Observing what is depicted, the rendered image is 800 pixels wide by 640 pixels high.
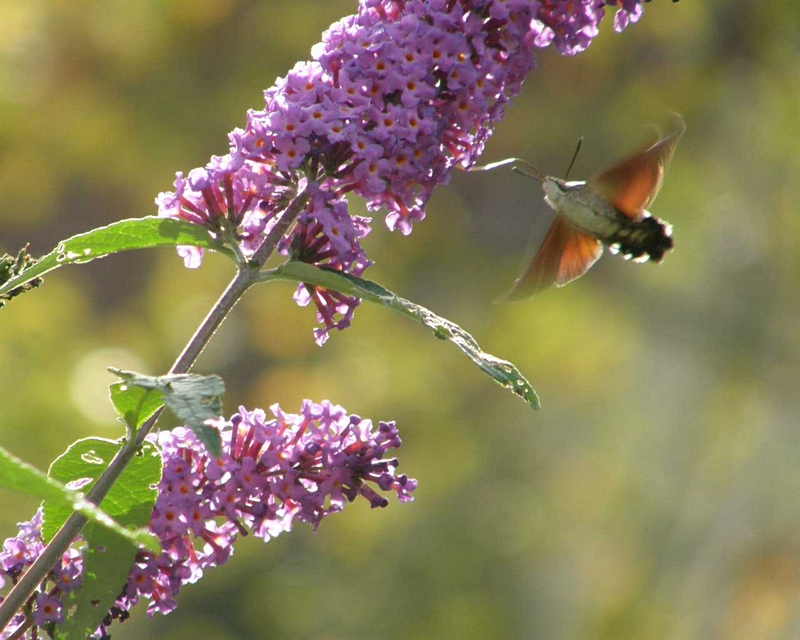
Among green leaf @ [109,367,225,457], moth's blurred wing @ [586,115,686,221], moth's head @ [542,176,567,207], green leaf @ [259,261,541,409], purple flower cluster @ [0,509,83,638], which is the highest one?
moth's blurred wing @ [586,115,686,221]

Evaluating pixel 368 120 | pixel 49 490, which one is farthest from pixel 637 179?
pixel 49 490

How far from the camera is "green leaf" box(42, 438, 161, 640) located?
961 millimetres

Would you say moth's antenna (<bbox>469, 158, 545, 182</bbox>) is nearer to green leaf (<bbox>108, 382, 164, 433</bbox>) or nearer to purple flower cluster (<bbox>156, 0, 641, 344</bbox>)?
purple flower cluster (<bbox>156, 0, 641, 344</bbox>)

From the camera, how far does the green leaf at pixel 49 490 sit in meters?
0.67

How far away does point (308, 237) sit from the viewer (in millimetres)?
1096

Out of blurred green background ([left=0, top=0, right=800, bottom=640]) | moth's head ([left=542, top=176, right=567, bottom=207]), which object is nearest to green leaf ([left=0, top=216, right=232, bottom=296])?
moth's head ([left=542, top=176, right=567, bottom=207])

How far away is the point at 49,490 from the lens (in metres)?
0.71

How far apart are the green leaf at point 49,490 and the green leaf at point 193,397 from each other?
0.10m

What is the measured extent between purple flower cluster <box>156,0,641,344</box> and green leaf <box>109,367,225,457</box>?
0.90 feet

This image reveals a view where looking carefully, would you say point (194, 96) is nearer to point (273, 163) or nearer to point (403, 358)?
point (403, 358)

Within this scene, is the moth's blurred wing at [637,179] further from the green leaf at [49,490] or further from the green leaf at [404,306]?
the green leaf at [49,490]

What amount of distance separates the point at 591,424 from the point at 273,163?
511 cm

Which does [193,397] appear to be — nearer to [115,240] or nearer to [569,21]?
[115,240]

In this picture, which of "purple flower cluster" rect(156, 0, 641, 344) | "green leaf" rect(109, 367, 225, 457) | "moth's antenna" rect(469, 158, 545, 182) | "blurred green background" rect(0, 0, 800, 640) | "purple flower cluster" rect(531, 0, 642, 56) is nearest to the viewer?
"green leaf" rect(109, 367, 225, 457)
